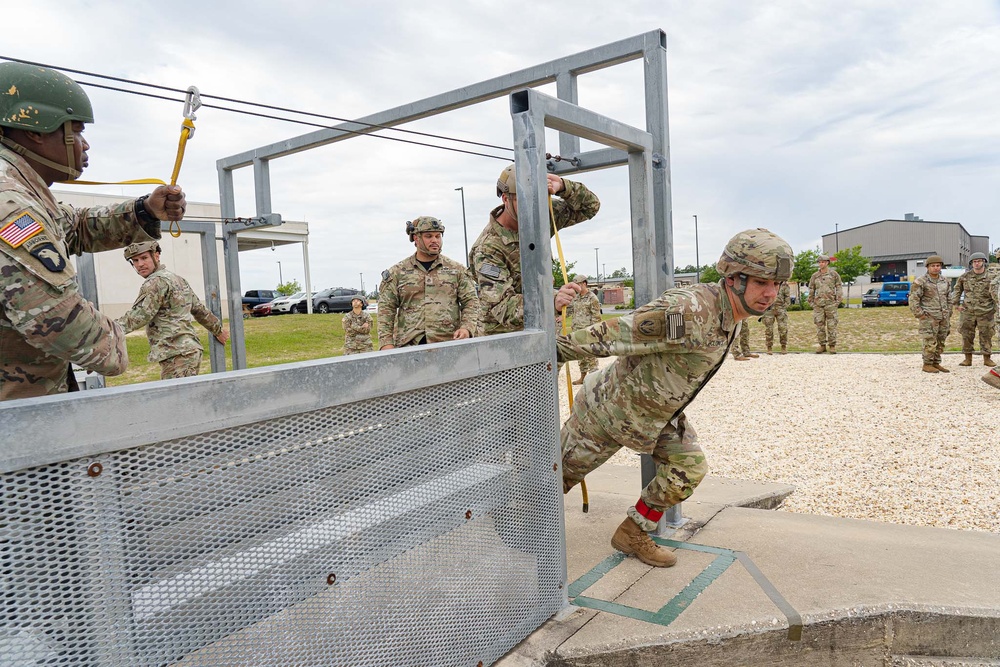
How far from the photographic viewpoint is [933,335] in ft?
32.1

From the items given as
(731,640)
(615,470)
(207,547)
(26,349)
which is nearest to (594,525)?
(731,640)

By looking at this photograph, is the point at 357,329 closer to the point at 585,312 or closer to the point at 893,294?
the point at 585,312

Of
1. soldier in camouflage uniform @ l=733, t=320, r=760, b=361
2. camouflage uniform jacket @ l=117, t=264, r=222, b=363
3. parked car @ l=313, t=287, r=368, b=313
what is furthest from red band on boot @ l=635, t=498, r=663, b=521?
parked car @ l=313, t=287, r=368, b=313

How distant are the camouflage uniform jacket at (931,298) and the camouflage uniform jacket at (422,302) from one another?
8083mm

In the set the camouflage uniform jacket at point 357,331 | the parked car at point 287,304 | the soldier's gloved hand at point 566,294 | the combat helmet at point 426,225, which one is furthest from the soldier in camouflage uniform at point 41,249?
the parked car at point 287,304

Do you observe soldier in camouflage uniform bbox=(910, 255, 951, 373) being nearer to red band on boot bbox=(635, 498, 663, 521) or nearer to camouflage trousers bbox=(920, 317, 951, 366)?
camouflage trousers bbox=(920, 317, 951, 366)

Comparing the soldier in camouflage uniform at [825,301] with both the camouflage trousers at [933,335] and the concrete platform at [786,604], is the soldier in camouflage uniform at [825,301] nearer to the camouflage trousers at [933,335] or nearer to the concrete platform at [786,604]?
the camouflage trousers at [933,335]

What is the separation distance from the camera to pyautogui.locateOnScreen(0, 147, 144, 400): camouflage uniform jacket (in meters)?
1.69

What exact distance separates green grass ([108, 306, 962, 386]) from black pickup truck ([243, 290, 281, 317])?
28.0 feet

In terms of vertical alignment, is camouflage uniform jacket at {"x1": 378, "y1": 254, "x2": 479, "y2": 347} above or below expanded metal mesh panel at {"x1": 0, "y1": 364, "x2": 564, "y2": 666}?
above

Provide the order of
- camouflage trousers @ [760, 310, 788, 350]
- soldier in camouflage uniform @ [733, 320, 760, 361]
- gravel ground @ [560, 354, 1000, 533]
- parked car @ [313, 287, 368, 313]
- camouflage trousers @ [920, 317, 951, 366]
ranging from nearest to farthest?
gravel ground @ [560, 354, 1000, 533], camouflage trousers @ [920, 317, 951, 366], soldier in camouflage uniform @ [733, 320, 760, 361], camouflage trousers @ [760, 310, 788, 350], parked car @ [313, 287, 368, 313]

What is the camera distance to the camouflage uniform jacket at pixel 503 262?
3.41m

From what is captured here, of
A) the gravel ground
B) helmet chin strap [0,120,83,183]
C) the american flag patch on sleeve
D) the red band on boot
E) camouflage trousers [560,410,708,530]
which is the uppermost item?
helmet chin strap [0,120,83,183]

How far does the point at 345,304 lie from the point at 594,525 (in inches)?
1069
